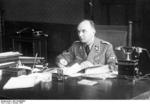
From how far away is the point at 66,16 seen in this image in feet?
19.3

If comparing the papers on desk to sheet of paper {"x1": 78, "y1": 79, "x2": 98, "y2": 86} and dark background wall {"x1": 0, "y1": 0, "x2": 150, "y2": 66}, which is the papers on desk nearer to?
sheet of paper {"x1": 78, "y1": 79, "x2": 98, "y2": 86}

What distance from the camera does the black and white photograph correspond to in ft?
6.56

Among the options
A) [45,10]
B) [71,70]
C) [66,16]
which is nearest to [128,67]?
[71,70]

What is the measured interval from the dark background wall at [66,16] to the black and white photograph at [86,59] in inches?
0.6

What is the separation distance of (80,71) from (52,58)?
3.59 metres

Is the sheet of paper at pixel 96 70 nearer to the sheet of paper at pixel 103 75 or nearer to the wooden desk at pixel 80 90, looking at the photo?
the sheet of paper at pixel 103 75

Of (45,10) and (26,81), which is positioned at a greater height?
(45,10)

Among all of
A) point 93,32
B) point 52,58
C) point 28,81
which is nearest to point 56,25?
point 52,58

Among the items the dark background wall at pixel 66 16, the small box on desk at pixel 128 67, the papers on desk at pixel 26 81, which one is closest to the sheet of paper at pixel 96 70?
the small box on desk at pixel 128 67

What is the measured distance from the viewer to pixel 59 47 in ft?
20.0

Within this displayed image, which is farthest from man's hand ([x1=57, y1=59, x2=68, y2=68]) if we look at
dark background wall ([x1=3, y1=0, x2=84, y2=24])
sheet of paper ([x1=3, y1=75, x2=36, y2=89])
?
dark background wall ([x1=3, y1=0, x2=84, y2=24])

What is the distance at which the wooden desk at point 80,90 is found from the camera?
1.90 m

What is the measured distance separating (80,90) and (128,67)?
454mm

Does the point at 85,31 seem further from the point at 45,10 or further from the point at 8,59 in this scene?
the point at 45,10
